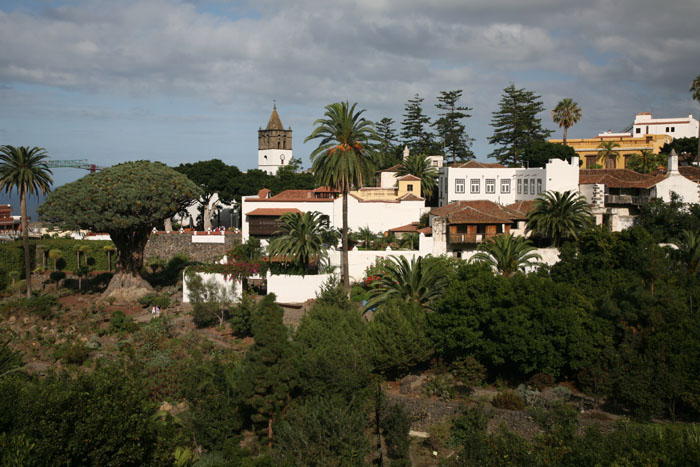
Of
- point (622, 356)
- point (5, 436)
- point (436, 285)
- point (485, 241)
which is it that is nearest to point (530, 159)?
point (485, 241)

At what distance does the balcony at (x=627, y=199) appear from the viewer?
44747 mm

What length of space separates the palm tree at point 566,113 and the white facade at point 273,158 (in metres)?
60.0

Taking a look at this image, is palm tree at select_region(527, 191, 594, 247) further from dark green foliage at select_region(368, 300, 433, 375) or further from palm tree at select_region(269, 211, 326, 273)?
palm tree at select_region(269, 211, 326, 273)

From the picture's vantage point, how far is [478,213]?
1647 inches

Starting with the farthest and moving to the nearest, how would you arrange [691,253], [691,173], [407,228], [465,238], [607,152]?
[607,152], [407,228], [691,173], [465,238], [691,253]

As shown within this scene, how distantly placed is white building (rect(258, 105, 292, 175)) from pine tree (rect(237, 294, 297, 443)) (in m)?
91.9

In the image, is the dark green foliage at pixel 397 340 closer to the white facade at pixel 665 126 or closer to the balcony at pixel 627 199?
the balcony at pixel 627 199

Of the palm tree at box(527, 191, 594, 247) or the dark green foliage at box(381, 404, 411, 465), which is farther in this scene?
the palm tree at box(527, 191, 594, 247)

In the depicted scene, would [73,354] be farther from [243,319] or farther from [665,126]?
[665,126]

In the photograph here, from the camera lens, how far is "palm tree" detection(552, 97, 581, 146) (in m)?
63.7

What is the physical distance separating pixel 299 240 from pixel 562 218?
17.8 metres

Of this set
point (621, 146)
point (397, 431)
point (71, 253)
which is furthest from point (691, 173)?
point (71, 253)

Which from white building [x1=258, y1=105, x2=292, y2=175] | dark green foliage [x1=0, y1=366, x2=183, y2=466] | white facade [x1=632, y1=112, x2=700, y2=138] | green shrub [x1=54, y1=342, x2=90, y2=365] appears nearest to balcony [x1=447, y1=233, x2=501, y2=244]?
green shrub [x1=54, y1=342, x2=90, y2=365]

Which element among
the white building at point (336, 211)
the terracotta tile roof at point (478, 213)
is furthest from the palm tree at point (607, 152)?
the white building at point (336, 211)
